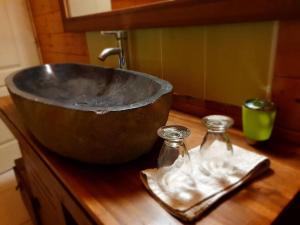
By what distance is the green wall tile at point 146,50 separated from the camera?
0.89m

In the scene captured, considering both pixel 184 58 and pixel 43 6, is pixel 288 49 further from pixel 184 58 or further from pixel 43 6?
pixel 43 6

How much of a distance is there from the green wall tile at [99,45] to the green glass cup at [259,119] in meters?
0.71

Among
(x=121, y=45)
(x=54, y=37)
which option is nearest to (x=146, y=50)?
(x=121, y=45)

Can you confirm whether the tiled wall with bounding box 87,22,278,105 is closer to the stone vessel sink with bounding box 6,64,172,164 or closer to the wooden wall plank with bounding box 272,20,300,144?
the wooden wall plank with bounding box 272,20,300,144

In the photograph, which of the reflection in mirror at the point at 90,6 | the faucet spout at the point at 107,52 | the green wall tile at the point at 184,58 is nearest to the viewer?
the green wall tile at the point at 184,58

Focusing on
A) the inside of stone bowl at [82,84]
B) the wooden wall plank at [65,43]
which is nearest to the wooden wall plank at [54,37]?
the wooden wall plank at [65,43]

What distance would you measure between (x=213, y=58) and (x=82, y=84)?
60 cm

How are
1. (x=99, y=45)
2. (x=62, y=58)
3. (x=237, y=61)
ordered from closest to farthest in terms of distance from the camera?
(x=237, y=61)
(x=99, y=45)
(x=62, y=58)

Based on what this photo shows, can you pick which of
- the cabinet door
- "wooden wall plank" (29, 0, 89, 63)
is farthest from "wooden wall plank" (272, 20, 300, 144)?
the cabinet door

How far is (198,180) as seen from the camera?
1.49 ft

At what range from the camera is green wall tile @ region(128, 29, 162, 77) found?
2.92 ft

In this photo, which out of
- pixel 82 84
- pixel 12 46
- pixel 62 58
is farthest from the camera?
pixel 12 46

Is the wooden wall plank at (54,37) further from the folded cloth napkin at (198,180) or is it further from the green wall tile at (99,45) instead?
the folded cloth napkin at (198,180)

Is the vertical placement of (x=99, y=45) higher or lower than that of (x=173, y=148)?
higher
